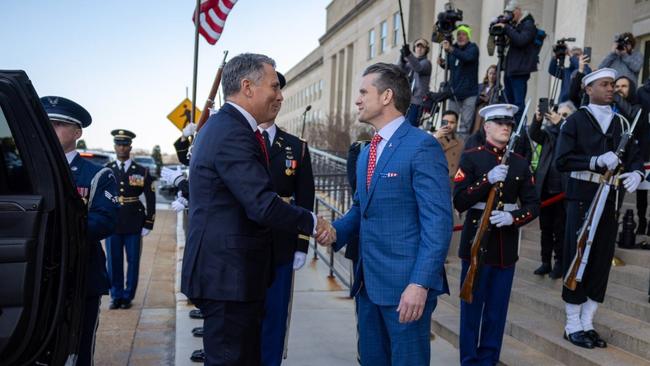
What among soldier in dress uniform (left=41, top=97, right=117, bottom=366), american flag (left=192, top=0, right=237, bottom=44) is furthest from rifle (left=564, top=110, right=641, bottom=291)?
american flag (left=192, top=0, right=237, bottom=44)

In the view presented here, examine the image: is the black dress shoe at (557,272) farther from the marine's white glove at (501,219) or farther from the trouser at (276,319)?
the trouser at (276,319)

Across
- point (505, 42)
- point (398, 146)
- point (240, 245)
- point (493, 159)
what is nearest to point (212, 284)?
point (240, 245)

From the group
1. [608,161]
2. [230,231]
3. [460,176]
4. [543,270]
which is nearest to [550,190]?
[543,270]

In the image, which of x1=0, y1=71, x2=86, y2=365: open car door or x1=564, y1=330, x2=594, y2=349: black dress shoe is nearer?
x1=0, y1=71, x2=86, y2=365: open car door

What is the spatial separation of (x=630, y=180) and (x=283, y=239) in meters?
2.59

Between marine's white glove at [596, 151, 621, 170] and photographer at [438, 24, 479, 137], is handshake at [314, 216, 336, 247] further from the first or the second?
photographer at [438, 24, 479, 137]

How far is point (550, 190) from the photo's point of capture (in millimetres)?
6664

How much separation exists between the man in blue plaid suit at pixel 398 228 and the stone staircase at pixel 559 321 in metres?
1.92

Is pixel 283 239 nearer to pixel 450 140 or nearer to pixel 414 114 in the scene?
pixel 450 140

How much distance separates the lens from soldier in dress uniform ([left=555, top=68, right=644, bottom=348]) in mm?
4414

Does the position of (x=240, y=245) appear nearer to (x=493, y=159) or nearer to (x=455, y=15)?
(x=493, y=159)

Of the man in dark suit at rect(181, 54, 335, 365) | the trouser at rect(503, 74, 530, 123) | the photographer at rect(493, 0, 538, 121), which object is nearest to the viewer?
the man in dark suit at rect(181, 54, 335, 365)

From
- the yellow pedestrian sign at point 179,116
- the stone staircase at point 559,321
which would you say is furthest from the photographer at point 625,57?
the yellow pedestrian sign at point 179,116

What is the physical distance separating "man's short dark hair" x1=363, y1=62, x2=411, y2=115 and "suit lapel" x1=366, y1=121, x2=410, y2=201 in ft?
0.46
